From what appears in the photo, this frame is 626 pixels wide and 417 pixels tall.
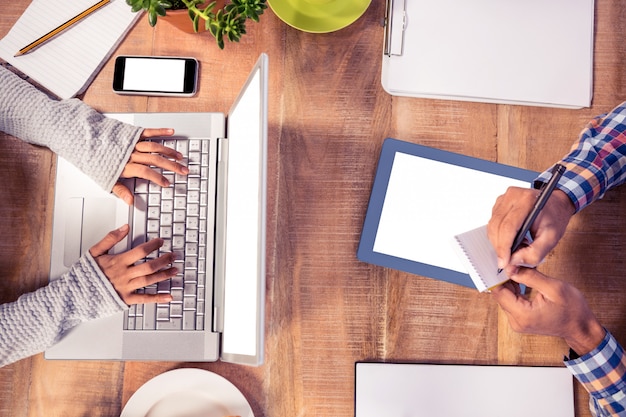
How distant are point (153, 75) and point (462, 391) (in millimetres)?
689

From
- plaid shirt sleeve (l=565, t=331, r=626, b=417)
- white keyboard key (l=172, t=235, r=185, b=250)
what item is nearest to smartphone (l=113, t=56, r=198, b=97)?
white keyboard key (l=172, t=235, r=185, b=250)

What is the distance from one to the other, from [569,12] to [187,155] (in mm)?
669

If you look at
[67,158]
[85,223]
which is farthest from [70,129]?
[85,223]

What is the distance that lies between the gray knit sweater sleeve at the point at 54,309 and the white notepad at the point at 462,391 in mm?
394

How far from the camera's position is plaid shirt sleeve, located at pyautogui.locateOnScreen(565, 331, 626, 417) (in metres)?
0.72

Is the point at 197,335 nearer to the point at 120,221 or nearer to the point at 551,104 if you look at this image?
the point at 120,221

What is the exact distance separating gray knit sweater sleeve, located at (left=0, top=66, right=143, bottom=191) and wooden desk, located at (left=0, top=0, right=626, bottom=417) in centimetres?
4

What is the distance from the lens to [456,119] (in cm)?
84

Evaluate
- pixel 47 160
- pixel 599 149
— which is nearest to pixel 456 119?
pixel 599 149

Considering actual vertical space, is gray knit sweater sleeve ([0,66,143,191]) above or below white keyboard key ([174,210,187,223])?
above

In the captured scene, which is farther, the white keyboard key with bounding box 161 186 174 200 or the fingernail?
the white keyboard key with bounding box 161 186 174 200

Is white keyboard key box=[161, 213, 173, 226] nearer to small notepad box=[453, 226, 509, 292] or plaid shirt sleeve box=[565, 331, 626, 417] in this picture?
small notepad box=[453, 226, 509, 292]

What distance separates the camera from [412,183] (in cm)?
81

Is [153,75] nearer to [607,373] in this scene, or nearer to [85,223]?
[85,223]
